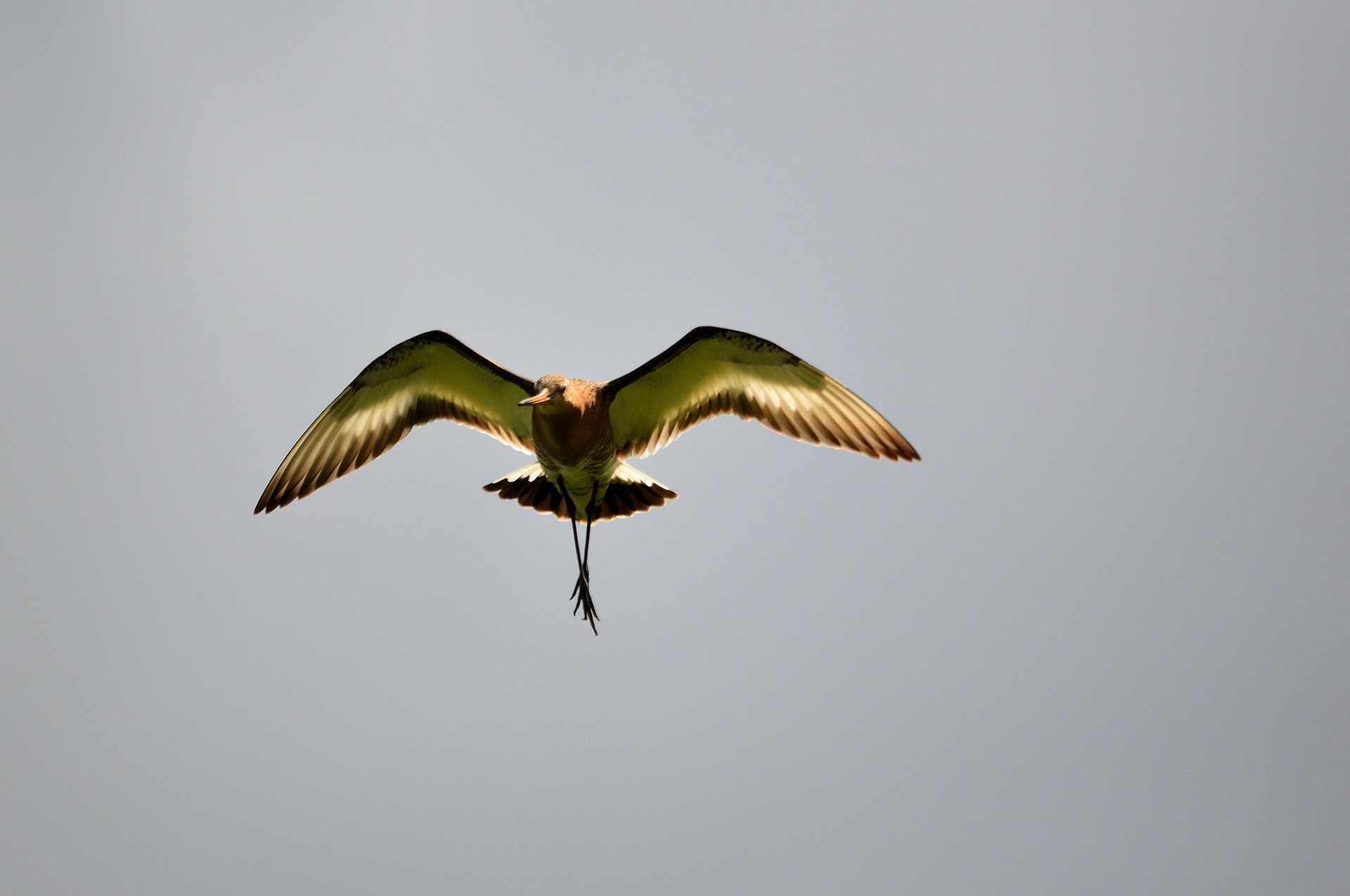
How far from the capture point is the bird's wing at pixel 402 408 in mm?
5461

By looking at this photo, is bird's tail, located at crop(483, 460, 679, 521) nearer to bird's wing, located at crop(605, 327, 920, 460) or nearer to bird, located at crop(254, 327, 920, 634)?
bird, located at crop(254, 327, 920, 634)

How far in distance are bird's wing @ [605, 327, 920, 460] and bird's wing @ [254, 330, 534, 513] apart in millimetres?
716

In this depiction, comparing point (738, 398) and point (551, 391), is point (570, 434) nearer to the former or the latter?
point (551, 391)

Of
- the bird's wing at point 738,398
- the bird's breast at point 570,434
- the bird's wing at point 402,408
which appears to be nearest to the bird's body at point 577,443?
the bird's breast at point 570,434

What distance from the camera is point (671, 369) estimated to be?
5566 millimetres

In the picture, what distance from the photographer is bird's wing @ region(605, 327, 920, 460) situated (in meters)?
5.41

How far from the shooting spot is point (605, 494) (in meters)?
5.94

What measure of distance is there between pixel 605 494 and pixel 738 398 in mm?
1089

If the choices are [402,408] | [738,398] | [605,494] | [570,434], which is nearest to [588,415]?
[570,434]

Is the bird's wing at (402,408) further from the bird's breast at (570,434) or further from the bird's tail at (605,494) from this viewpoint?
the bird's breast at (570,434)

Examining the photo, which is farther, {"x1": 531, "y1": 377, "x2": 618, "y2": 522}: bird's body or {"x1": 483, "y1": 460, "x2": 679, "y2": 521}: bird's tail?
{"x1": 483, "y1": 460, "x2": 679, "y2": 521}: bird's tail

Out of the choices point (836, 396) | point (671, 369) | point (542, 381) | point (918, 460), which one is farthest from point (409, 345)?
point (918, 460)

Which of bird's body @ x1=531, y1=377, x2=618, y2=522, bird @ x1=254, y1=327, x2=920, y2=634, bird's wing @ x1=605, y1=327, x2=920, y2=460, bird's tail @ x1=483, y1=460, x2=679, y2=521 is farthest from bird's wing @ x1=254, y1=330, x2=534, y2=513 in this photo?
bird's wing @ x1=605, y1=327, x2=920, y2=460

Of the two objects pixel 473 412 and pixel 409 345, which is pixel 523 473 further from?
pixel 409 345
